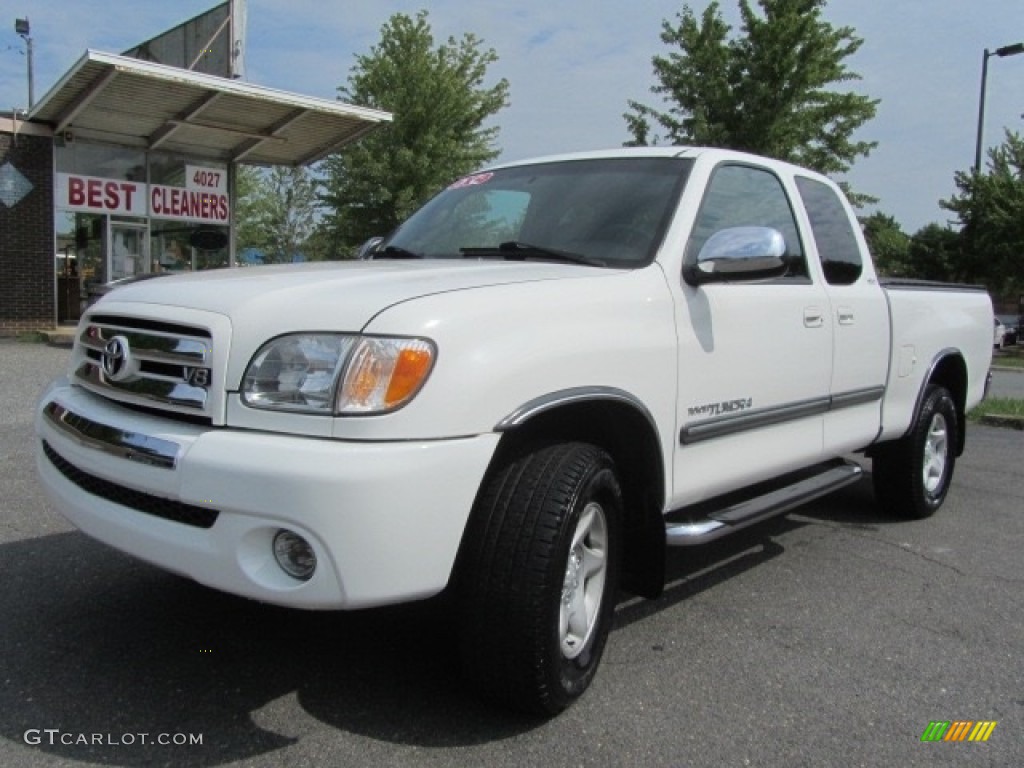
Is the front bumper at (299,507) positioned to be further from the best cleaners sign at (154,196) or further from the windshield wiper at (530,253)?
the best cleaners sign at (154,196)

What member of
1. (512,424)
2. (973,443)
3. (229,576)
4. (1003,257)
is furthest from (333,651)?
(1003,257)

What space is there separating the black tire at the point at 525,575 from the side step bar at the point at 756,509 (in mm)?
601

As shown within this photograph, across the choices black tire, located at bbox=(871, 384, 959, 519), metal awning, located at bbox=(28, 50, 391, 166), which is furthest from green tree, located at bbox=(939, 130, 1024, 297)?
black tire, located at bbox=(871, 384, 959, 519)

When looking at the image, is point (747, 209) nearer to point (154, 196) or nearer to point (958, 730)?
point (958, 730)

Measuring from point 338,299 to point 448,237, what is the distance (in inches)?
59.1

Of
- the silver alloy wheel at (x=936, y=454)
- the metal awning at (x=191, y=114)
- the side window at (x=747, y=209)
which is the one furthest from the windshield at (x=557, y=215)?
the metal awning at (x=191, y=114)

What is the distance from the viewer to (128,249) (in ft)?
51.3

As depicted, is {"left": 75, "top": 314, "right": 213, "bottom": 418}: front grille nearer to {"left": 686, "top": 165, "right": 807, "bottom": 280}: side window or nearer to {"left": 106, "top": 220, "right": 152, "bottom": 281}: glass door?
{"left": 686, "top": 165, "right": 807, "bottom": 280}: side window

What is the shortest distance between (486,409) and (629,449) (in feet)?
2.66

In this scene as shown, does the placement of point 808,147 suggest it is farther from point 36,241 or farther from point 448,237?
point 448,237

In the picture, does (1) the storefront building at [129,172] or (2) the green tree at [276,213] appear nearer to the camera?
(1) the storefront building at [129,172]

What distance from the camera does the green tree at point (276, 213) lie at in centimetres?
3475

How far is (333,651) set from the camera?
125 inches

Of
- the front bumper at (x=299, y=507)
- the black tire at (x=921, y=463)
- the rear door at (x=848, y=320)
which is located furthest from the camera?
the black tire at (x=921, y=463)
